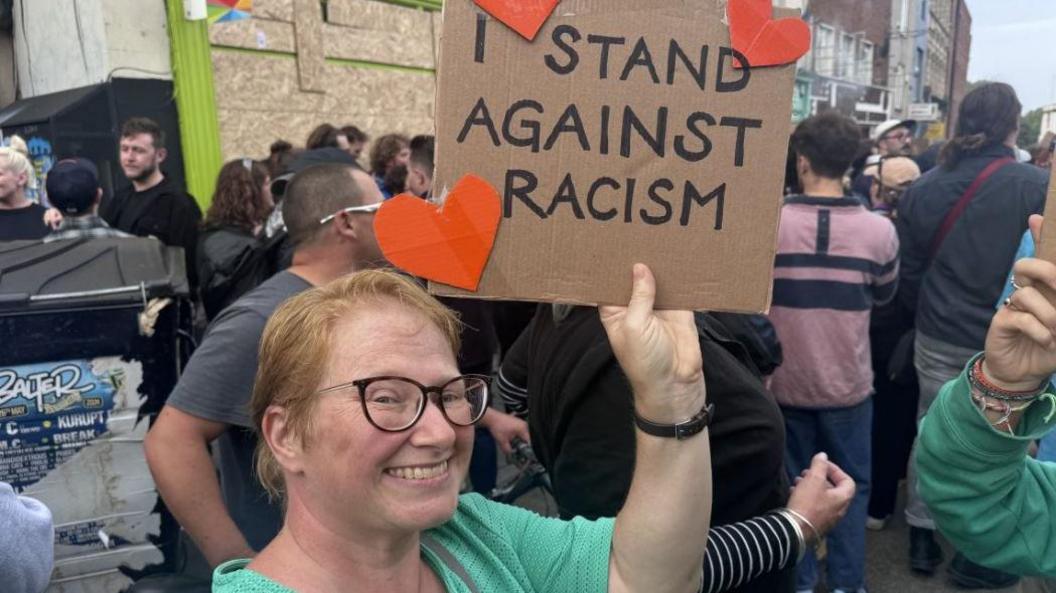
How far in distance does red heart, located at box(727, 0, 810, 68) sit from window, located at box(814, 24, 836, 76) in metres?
30.6

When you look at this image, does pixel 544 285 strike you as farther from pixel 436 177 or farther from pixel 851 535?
pixel 851 535

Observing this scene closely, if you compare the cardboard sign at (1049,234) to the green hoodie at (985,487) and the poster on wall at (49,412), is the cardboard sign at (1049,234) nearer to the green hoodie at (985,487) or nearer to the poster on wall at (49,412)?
the green hoodie at (985,487)

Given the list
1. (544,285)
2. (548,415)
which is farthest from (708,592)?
(544,285)

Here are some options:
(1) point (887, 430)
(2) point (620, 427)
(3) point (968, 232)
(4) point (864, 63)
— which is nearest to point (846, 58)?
(4) point (864, 63)

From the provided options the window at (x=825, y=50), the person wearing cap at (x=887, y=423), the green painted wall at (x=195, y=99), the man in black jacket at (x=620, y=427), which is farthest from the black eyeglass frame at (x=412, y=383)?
the window at (x=825, y=50)

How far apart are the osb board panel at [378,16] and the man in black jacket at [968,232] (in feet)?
27.7

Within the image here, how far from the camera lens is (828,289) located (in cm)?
349

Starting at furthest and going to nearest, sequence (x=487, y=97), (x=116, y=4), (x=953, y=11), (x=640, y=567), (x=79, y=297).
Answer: (x=953, y=11)
(x=116, y=4)
(x=79, y=297)
(x=640, y=567)
(x=487, y=97)

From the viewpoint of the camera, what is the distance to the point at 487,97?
1294mm

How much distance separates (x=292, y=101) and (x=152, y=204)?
212 inches

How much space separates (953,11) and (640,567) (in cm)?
5159

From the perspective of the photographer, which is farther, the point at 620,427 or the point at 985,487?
the point at 620,427

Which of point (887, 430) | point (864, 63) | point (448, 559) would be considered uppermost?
point (864, 63)

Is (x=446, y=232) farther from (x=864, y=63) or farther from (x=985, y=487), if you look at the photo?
(x=864, y=63)
